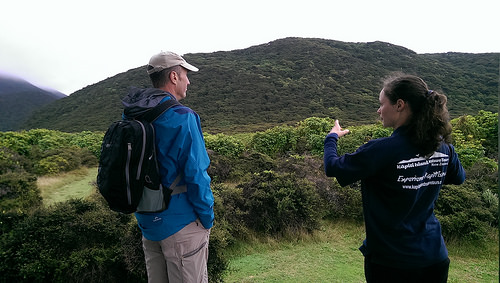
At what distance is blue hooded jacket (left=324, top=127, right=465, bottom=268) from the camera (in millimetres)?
1379

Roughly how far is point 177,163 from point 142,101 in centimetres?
40

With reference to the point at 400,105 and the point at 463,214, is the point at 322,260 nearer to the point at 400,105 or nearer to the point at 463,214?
the point at 463,214

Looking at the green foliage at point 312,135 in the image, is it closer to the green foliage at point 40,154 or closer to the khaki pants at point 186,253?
the green foliage at point 40,154

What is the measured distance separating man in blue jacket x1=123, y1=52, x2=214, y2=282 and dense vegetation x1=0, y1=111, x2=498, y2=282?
1382mm

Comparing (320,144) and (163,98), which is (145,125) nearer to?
(163,98)

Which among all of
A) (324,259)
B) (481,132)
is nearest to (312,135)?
(481,132)

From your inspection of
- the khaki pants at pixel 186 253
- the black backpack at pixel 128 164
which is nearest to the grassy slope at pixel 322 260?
the khaki pants at pixel 186 253

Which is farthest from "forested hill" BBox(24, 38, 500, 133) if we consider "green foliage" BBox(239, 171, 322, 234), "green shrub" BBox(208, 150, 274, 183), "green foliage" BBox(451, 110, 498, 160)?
"green foliage" BBox(239, 171, 322, 234)

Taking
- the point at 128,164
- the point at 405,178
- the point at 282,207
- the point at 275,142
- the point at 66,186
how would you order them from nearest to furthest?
the point at 405,178, the point at 128,164, the point at 282,207, the point at 66,186, the point at 275,142

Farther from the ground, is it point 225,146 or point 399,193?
point 399,193

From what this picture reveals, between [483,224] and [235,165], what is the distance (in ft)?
17.6

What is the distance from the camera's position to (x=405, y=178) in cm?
139

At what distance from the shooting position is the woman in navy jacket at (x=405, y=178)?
138cm

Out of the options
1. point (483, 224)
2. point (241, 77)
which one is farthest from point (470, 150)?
point (241, 77)
